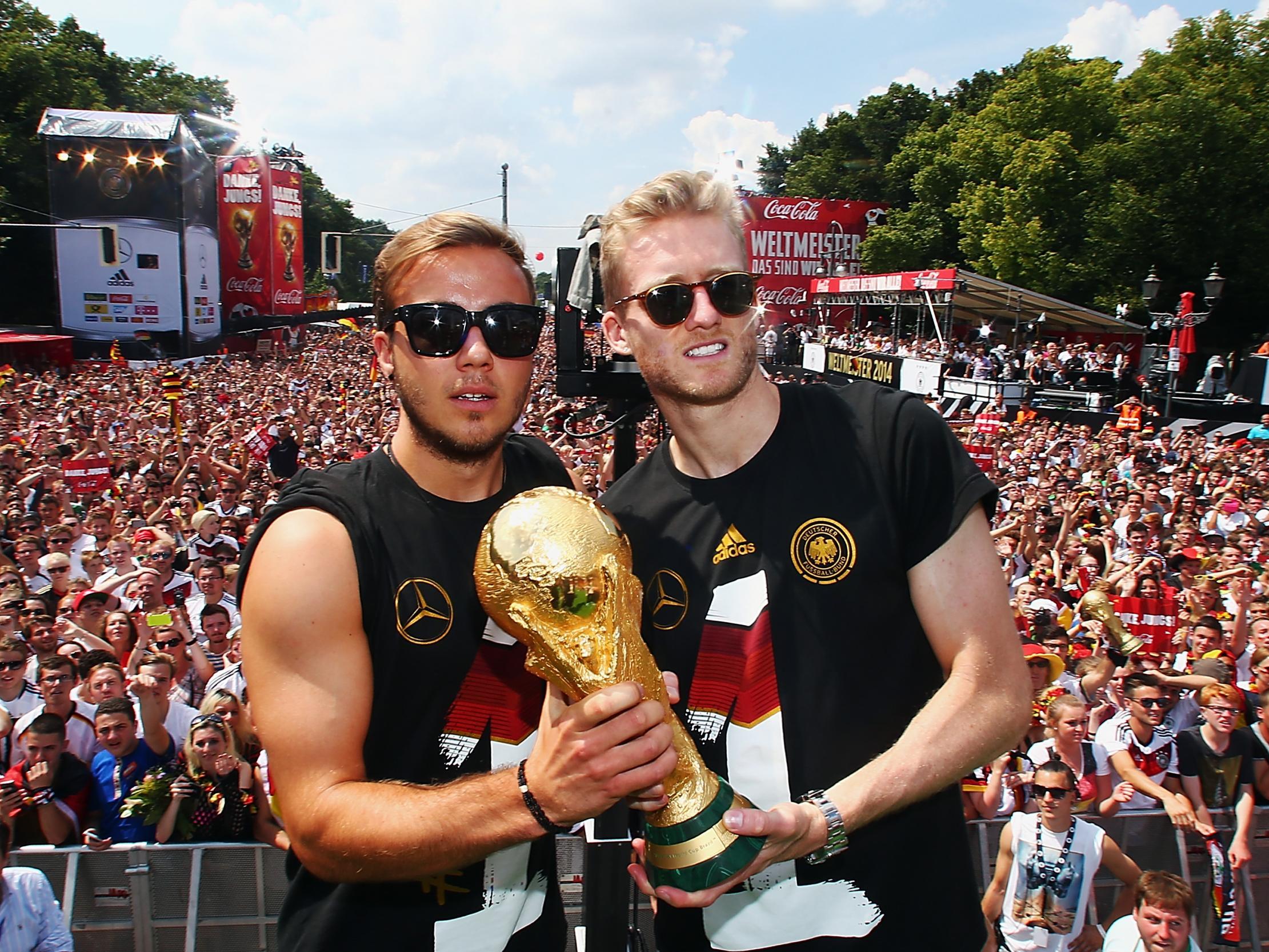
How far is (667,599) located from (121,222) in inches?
1640

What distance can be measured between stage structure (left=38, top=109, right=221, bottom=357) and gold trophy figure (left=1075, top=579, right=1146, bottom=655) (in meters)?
38.0

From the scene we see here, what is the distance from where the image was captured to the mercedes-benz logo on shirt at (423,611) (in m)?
1.88

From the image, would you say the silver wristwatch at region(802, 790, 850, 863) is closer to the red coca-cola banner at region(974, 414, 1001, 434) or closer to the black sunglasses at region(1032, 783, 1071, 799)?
the black sunglasses at region(1032, 783, 1071, 799)

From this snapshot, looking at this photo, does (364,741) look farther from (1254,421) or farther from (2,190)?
(2,190)

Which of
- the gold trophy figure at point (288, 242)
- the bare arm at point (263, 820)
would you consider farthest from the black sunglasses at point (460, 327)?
the gold trophy figure at point (288, 242)

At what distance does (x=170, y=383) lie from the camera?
1352 centimetres

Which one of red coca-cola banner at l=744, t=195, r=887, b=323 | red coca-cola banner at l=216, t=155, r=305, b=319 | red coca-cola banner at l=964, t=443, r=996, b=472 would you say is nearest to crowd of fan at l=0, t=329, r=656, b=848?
red coca-cola banner at l=964, t=443, r=996, b=472

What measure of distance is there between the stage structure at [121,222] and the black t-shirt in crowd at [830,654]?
132 feet

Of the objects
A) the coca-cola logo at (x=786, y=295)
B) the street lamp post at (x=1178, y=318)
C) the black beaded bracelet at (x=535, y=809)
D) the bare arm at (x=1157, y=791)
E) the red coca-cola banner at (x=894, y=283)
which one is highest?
the coca-cola logo at (x=786, y=295)

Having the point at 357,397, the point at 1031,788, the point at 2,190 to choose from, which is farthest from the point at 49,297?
the point at 1031,788

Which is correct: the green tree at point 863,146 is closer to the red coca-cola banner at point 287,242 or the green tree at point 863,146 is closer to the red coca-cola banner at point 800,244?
the red coca-cola banner at point 800,244

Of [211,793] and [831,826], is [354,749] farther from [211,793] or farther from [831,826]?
A: [211,793]

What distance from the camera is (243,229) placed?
47.5 metres

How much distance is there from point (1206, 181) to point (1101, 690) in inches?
1122
